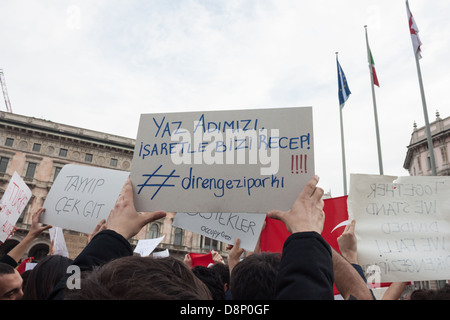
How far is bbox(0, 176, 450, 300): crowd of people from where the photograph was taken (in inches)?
38.1

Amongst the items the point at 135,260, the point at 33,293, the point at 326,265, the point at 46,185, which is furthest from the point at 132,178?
the point at 46,185

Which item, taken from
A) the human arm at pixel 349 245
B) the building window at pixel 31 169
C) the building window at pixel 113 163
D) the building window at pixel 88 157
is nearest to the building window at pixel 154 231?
the building window at pixel 113 163

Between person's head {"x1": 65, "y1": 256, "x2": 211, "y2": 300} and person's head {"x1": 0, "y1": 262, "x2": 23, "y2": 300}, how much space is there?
188 centimetres

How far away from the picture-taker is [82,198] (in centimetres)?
345

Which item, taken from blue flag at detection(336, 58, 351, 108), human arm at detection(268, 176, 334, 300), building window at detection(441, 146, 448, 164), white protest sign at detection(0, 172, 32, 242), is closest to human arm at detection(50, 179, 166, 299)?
human arm at detection(268, 176, 334, 300)

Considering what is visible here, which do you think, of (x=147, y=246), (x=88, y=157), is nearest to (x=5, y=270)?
(x=147, y=246)

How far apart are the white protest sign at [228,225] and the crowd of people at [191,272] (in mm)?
738

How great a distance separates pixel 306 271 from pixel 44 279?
199 cm

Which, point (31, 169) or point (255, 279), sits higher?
point (31, 169)

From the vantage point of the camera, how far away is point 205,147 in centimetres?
255

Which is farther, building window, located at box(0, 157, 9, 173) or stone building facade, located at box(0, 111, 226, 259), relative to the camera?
stone building facade, located at box(0, 111, 226, 259)

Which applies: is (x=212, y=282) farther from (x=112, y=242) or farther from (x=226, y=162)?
(x=112, y=242)

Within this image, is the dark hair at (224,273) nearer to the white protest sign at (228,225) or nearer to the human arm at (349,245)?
the white protest sign at (228,225)

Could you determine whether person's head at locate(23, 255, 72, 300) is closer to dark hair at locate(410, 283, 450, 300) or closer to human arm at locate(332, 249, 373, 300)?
human arm at locate(332, 249, 373, 300)
